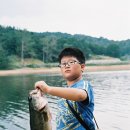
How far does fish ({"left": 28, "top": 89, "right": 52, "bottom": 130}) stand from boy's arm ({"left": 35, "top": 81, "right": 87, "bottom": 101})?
0.07m

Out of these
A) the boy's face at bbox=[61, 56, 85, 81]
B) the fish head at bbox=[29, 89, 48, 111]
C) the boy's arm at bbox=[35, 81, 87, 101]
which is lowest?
the fish head at bbox=[29, 89, 48, 111]

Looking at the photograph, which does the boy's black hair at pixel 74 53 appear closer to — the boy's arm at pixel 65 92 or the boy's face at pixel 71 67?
the boy's face at pixel 71 67

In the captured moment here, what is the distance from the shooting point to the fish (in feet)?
10.3

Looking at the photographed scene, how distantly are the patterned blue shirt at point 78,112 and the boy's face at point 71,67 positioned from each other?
0.09 m

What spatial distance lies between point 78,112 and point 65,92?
45 centimetres

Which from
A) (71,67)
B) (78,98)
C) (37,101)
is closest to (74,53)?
(71,67)

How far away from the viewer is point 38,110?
315 centimetres

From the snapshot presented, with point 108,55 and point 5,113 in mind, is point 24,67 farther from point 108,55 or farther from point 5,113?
point 5,113

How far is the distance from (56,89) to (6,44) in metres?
89.7

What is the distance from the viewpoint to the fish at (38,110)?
3.14m

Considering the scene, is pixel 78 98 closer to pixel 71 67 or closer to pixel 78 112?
pixel 78 112

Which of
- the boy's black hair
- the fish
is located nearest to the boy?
the boy's black hair

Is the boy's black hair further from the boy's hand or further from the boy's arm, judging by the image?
the boy's hand

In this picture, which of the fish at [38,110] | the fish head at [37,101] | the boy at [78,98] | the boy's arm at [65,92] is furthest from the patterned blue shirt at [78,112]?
the fish head at [37,101]
